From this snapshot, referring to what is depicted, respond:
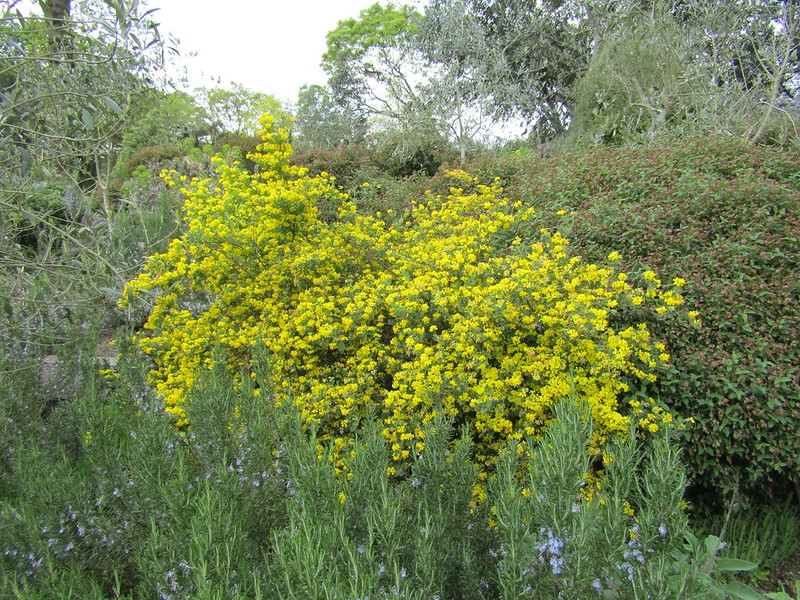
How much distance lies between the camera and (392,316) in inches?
146

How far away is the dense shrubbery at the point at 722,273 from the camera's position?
9.17 ft

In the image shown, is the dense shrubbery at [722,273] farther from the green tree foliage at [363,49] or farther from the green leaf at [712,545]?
the green tree foliage at [363,49]

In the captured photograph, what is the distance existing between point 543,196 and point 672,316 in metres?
2.18

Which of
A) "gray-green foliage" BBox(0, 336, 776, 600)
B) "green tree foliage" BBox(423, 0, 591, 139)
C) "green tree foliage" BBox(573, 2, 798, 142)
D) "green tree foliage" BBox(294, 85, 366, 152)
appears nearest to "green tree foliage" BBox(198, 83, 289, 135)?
"green tree foliage" BBox(294, 85, 366, 152)

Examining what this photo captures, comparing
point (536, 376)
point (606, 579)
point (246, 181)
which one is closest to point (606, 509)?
point (606, 579)

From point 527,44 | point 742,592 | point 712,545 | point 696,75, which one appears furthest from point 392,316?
point 527,44

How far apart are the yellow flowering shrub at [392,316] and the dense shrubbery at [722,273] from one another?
24 cm

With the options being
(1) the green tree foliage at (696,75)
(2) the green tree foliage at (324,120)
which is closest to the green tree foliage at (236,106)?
(2) the green tree foliage at (324,120)

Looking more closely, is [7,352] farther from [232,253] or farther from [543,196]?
[543,196]

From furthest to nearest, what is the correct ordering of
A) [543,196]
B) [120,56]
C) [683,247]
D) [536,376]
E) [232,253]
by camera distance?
1. [543,196]
2. [232,253]
3. [683,247]
4. [536,376]
5. [120,56]

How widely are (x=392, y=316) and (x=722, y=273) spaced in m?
1.96

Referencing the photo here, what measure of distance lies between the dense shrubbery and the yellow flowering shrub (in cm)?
24

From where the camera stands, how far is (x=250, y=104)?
25.9 m

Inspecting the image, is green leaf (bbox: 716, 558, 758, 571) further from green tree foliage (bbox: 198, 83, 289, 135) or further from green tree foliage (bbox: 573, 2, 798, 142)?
green tree foliage (bbox: 198, 83, 289, 135)
